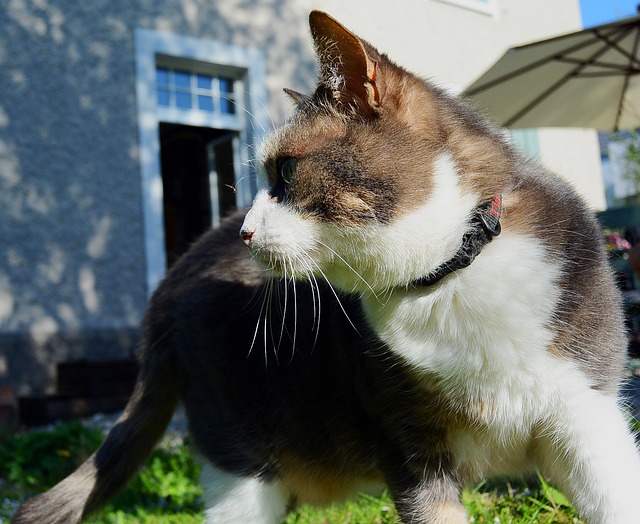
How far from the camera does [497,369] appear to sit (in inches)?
62.0

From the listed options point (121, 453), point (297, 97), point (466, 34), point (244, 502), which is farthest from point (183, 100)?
point (244, 502)

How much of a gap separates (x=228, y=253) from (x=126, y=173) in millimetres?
4370

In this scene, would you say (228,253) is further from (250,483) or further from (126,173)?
(126,173)

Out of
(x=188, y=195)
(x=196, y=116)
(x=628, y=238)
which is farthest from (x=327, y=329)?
(x=188, y=195)

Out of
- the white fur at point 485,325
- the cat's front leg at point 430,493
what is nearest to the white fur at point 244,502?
the cat's front leg at point 430,493

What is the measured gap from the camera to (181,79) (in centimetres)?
723

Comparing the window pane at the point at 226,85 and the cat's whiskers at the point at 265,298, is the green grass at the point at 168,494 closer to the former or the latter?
the cat's whiskers at the point at 265,298

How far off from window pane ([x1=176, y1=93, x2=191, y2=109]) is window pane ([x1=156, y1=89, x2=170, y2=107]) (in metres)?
0.11

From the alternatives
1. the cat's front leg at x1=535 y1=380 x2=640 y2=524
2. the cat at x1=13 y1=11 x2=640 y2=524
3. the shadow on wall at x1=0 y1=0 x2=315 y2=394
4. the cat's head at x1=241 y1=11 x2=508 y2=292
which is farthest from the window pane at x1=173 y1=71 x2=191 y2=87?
the cat's front leg at x1=535 y1=380 x2=640 y2=524

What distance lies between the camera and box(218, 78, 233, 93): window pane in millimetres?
7473

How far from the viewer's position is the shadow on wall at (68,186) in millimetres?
5895

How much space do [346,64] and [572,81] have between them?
174 inches

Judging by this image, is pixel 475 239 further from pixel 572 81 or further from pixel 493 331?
pixel 572 81

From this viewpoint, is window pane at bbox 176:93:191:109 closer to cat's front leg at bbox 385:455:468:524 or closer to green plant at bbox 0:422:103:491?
green plant at bbox 0:422:103:491
